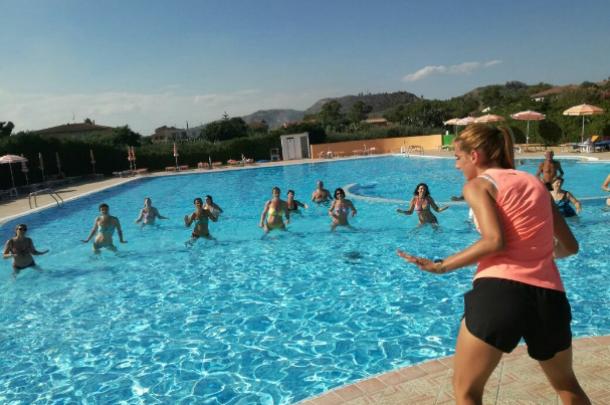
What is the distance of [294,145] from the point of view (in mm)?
35406

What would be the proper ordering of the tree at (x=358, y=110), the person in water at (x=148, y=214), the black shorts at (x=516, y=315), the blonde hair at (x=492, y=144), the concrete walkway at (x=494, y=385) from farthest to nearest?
the tree at (x=358, y=110) < the person in water at (x=148, y=214) < the concrete walkway at (x=494, y=385) < the blonde hair at (x=492, y=144) < the black shorts at (x=516, y=315)

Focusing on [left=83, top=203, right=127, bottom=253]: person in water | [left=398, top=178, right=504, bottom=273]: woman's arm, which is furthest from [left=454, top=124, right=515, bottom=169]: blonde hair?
[left=83, top=203, right=127, bottom=253]: person in water

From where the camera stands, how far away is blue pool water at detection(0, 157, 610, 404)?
4477mm

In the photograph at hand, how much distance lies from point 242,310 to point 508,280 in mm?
4740

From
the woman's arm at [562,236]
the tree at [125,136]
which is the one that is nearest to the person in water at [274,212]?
the woman's arm at [562,236]

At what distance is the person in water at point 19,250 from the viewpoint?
8.13m

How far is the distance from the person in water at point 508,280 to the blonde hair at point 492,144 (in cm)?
4

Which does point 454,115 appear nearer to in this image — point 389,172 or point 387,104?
point 389,172

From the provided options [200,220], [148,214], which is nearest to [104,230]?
[200,220]

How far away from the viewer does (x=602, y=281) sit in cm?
621

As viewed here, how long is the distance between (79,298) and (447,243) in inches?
255

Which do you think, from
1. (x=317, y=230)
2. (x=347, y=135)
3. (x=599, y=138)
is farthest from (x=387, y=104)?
(x=317, y=230)

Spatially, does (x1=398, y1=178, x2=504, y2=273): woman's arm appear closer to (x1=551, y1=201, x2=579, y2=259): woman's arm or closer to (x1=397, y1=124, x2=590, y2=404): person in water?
(x1=397, y1=124, x2=590, y2=404): person in water

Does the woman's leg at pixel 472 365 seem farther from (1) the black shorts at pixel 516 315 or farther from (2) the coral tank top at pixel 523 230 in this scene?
(2) the coral tank top at pixel 523 230
